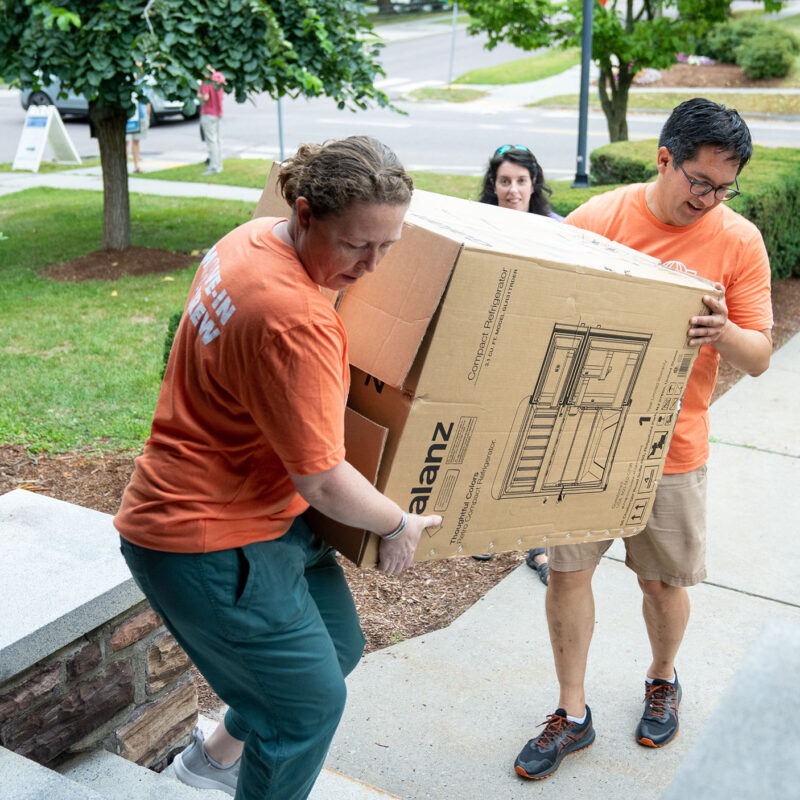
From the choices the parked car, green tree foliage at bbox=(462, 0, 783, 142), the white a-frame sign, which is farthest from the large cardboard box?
the parked car

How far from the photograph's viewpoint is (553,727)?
9.62ft

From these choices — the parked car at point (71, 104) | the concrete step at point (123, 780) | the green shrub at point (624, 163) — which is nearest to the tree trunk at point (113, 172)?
the green shrub at point (624, 163)

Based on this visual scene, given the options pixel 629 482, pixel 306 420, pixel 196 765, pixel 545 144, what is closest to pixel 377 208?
pixel 306 420

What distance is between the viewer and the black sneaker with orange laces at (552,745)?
2.87 meters

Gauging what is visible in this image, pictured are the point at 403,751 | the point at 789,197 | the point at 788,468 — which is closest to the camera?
the point at 403,751

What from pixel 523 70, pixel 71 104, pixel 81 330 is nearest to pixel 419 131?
pixel 71 104

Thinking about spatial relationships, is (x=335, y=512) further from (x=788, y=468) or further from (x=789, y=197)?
(x=789, y=197)

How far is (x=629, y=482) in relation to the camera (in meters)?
2.56

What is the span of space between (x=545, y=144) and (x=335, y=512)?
1712 cm

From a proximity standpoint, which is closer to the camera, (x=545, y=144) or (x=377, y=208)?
(x=377, y=208)

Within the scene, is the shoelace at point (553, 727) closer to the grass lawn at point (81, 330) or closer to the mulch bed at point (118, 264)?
the grass lawn at point (81, 330)

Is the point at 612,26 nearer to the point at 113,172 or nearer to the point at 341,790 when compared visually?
the point at 113,172

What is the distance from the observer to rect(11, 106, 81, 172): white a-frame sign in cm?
1530

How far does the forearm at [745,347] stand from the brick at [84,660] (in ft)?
6.15
